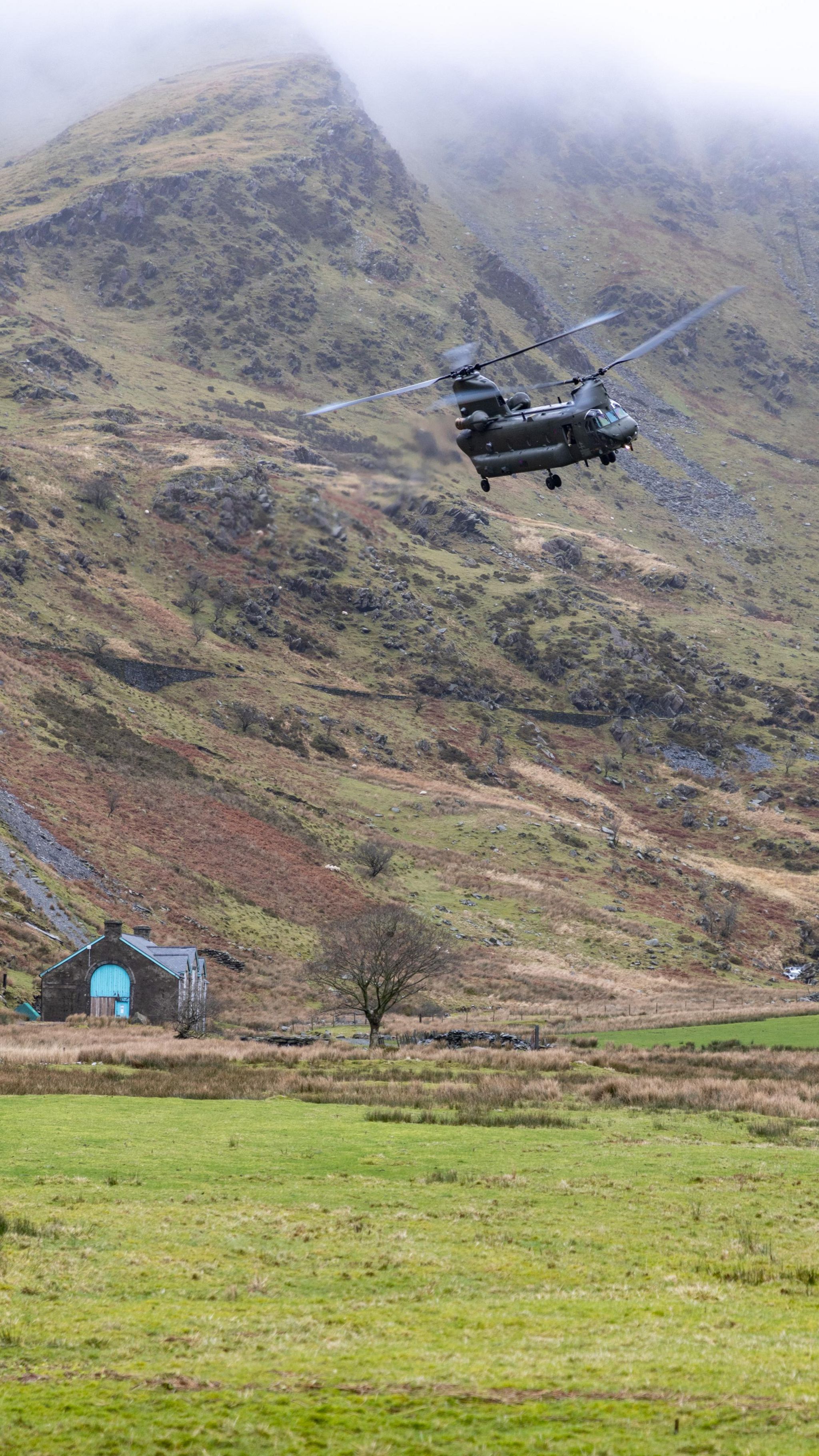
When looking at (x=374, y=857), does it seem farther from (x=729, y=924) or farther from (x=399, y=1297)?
(x=399, y=1297)

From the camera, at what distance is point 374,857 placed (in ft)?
375

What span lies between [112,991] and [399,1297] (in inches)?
2201

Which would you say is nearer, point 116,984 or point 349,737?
point 116,984

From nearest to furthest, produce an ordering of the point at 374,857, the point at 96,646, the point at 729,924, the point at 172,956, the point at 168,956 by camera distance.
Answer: the point at 168,956 < the point at 172,956 < the point at 374,857 < the point at 729,924 < the point at 96,646

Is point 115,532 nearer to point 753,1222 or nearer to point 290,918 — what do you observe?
point 290,918

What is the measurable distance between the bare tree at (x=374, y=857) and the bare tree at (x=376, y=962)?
1832 cm

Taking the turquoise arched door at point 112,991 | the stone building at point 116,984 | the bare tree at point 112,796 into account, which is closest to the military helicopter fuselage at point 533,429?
the stone building at point 116,984

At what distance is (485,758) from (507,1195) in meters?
130

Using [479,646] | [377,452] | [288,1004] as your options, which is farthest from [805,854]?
[377,452]

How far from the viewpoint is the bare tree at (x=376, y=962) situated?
65.9 m

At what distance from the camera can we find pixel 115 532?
166 meters

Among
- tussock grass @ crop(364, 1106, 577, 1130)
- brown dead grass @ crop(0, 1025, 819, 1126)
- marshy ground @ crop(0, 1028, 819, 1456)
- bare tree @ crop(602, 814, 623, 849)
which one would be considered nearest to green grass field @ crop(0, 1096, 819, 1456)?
marshy ground @ crop(0, 1028, 819, 1456)

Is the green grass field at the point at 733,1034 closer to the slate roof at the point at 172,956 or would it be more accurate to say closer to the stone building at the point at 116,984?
the stone building at the point at 116,984

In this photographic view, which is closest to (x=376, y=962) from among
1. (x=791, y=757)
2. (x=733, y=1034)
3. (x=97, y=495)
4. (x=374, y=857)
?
(x=733, y=1034)
